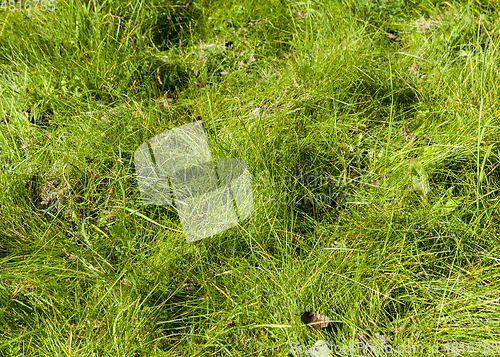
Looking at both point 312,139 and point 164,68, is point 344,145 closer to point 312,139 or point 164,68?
point 312,139

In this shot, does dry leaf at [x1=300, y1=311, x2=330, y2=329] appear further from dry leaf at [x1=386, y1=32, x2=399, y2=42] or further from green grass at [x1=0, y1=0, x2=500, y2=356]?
dry leaf at [x1=386, y1=32, x2=399, y2=42]

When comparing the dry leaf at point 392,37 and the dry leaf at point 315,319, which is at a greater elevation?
the dry leaf at point 392,37

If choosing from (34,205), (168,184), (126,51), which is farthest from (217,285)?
(126,51)

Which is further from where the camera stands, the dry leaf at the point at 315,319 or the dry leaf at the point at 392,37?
the dry leaf at the point at 392,37

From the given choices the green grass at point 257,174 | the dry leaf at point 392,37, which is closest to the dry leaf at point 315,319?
the green grass at point 257,174

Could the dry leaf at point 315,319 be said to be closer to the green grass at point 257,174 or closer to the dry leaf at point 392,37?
the green grass at point 257,174

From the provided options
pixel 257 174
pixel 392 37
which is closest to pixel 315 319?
pixel 257 174
